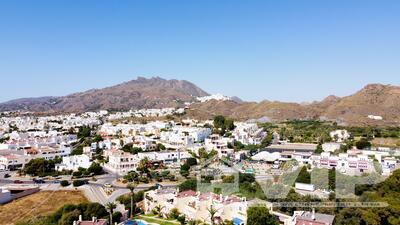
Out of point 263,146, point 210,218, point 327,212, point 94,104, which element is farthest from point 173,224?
point 94,104

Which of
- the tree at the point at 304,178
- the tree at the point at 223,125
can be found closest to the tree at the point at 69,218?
the tree at the point at 304,178

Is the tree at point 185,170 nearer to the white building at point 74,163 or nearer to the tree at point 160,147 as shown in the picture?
the white building at point 74,163

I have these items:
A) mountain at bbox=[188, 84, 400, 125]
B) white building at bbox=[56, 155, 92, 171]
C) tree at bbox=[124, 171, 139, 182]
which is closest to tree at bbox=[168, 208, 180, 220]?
tree at bbox=[124, 171, 139, 182]

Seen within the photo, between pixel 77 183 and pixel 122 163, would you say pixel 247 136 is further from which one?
pixel 77 183

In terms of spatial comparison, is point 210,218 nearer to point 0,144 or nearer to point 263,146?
point 263,146

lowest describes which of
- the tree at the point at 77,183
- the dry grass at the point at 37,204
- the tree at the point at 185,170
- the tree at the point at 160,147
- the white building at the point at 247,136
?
the dry grass at the point at 37,204

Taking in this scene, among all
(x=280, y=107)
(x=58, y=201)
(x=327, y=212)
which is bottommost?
(x=58, y=201)
